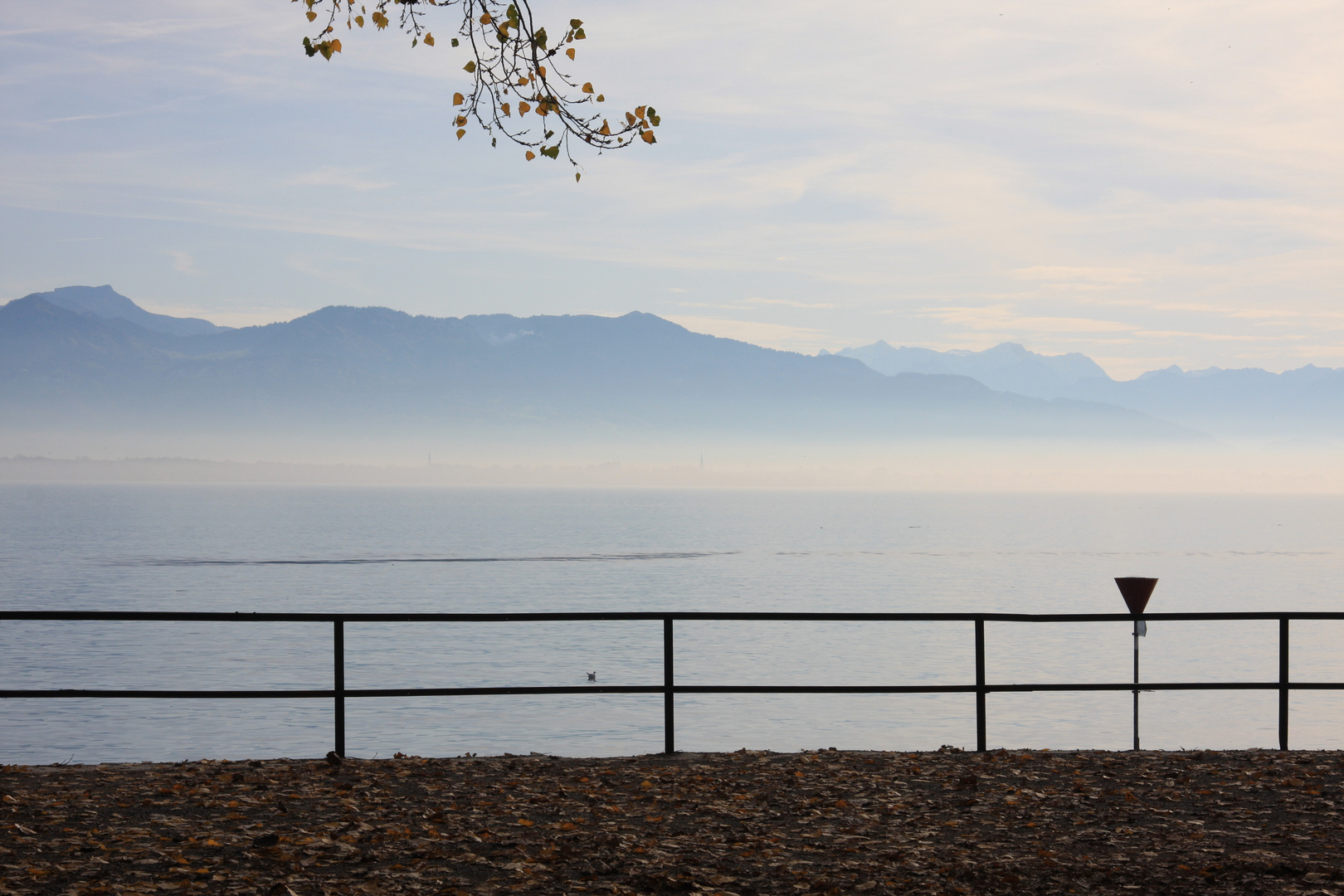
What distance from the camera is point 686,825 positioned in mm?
8406

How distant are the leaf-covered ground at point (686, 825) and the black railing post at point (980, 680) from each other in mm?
418

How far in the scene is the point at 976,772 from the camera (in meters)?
10.2

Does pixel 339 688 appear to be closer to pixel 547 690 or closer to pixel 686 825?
pixel 547 690

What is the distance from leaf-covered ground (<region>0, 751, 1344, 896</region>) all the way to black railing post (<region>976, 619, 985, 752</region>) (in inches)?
16.4

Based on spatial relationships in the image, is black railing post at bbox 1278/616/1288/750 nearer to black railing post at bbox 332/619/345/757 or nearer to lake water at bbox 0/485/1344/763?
black railing post at bbox 332/619/345/757

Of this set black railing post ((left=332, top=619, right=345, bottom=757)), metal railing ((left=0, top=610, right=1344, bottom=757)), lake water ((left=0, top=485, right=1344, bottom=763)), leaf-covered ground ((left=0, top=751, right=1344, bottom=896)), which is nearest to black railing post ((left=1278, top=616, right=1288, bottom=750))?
metal railing ((left=0, top=610, right=1344, bottom=757))

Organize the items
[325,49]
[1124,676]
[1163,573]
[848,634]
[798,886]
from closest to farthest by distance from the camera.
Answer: [798,886] → [325,49] → [1124,676] → [848,634] → [1163,573]

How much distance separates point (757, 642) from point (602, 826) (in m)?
53.2

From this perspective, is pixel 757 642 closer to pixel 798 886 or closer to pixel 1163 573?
pixel 798 886

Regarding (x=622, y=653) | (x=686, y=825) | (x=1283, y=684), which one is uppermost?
(x=1283, y=684)

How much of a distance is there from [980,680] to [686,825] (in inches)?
134

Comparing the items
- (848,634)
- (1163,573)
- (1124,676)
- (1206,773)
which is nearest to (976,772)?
(1206,773)

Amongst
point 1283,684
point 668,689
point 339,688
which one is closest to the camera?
point 339,688

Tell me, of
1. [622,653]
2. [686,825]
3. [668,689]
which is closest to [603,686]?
A: [668,689]
